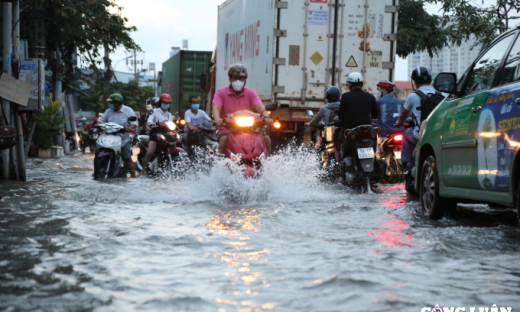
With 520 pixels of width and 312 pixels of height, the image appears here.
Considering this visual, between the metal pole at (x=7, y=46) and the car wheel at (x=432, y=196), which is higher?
the metal pole at (x=7, y=46)

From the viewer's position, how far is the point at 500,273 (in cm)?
412

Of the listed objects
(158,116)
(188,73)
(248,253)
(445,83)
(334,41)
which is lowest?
(248,253)

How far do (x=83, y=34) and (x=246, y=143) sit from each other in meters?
15.1

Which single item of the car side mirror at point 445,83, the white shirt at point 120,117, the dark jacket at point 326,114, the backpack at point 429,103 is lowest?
the white shirt at point 120,117

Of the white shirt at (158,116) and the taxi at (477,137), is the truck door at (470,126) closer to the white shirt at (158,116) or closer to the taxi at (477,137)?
the taxi at (477,137)

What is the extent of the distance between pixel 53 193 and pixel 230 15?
12922mm

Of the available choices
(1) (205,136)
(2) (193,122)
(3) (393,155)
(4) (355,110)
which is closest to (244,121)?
(4) (355,110)

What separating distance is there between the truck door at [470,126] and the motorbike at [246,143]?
237cm

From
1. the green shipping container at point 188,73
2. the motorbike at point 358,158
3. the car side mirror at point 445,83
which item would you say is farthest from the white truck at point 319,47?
the green shipping container at point 188,73

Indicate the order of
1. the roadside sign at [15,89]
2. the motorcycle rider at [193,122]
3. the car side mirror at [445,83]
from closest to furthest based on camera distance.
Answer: the car side mirror at [445,83] → the roadside sign at [15,89] → the motorcycle rider at [193,122]

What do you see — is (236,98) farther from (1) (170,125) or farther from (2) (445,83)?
(1) (170,125)

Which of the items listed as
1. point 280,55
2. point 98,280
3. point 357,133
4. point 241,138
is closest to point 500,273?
point 98,280

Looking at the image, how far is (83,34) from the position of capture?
2164 centimetres

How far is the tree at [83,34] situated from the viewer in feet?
66.3
